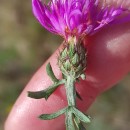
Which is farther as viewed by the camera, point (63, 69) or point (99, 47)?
point (99, 47)

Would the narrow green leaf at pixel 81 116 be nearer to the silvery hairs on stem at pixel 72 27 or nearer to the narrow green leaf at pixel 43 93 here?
the silvery hairs on stem at pixel 72 27

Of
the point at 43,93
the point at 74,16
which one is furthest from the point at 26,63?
the point at 74,16

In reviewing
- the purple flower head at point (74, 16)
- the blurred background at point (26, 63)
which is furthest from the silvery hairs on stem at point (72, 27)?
the blurred background at point (26, 63)

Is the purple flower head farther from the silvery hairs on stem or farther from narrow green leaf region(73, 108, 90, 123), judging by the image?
narrow green leaf region(73, 108, 90, 123)

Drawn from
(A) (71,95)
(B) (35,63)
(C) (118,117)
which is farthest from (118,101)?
(A) (71,95)

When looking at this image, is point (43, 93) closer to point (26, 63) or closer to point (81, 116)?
point (81, 116)

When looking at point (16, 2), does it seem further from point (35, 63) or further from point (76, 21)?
point (76, 21)

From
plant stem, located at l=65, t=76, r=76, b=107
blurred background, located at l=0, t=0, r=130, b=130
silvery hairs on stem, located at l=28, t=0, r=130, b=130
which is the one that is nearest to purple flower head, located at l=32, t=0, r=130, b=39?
silvery hairs on stem, located at l=28, t=0, r=130, b=130
